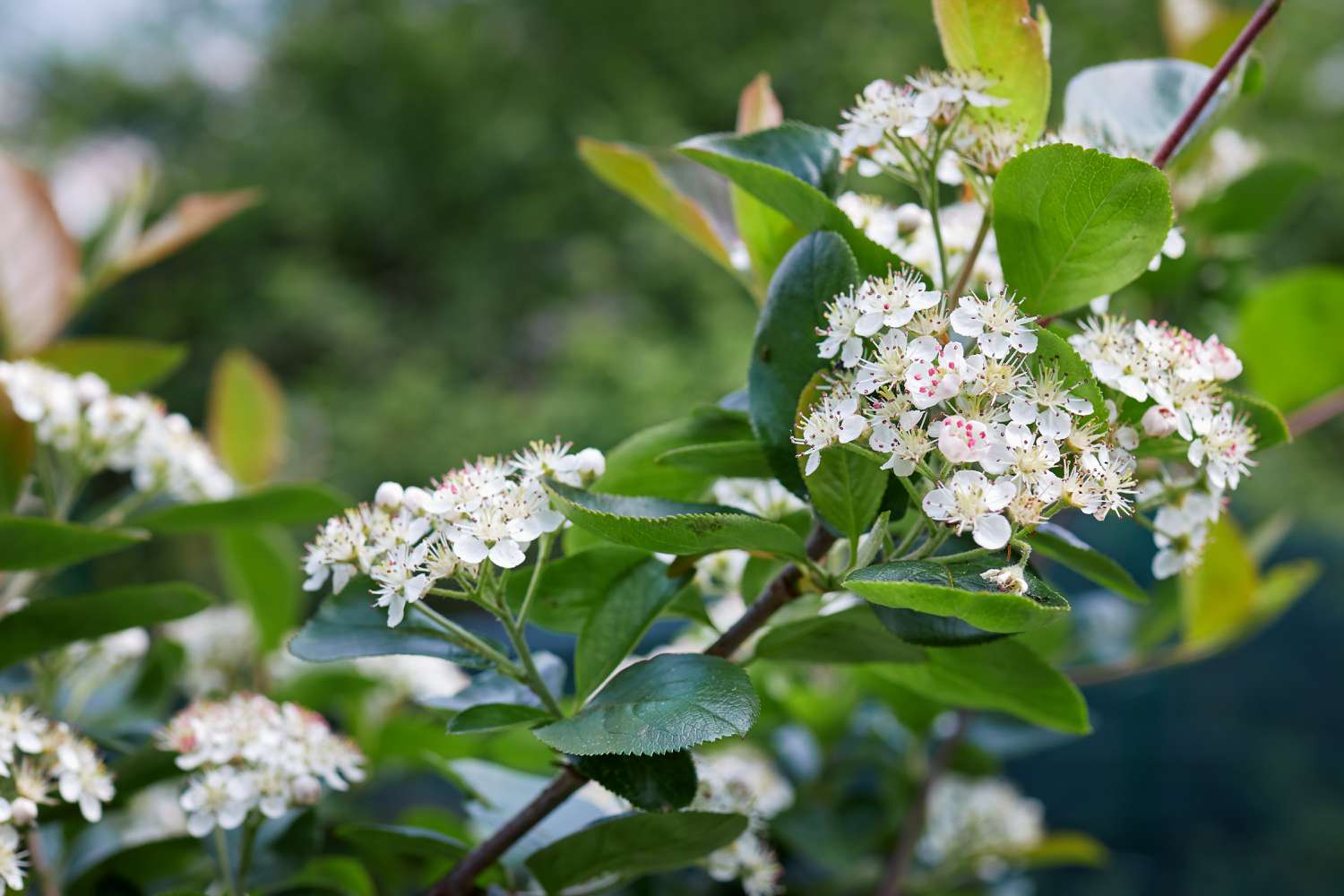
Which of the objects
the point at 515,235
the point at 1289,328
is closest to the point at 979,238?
the point at 1289,328

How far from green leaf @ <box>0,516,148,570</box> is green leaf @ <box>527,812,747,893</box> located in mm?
302

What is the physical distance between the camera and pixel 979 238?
586mm

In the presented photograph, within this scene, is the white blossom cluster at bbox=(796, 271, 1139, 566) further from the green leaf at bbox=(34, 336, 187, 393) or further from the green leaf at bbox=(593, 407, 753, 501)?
the green leaf at bbox=(34, 336, 187, 393)

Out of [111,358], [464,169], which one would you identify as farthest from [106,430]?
[464,169]

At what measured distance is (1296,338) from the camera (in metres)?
1.01

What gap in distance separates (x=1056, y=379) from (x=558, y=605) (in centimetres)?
28

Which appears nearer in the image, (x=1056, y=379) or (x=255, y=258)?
(x=1056, y=379)

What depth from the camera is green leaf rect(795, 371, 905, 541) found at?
1.70 feet

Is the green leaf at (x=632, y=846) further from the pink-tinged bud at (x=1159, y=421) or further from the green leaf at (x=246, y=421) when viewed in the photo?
the green leaf at (x=246, y=421)

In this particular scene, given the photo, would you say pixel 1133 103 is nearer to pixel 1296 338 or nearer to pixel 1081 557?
pixel 1081 557

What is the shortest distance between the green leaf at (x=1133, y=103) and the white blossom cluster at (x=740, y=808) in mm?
416

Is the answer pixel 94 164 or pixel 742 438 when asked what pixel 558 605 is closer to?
pixel 742 438

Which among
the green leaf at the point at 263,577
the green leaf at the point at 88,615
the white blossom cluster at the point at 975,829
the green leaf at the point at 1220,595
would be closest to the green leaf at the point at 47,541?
the green leaf at the point at 88,615

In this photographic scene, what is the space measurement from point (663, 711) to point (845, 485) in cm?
13
